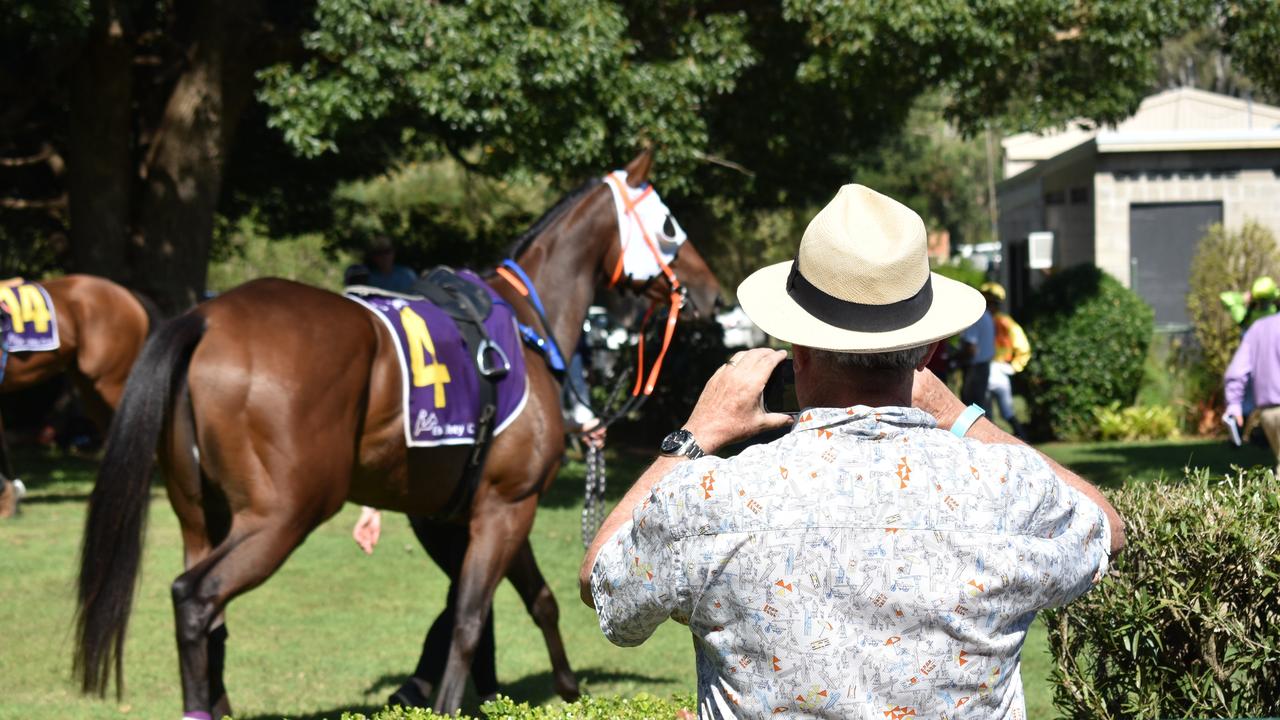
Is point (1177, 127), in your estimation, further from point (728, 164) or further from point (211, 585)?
point (211, 585)

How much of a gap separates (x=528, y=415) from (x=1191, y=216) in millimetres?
16173

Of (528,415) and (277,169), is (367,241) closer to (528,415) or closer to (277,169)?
(277,169)

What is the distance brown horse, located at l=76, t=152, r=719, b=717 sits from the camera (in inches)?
186

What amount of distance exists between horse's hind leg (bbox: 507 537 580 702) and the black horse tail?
70.5 inches

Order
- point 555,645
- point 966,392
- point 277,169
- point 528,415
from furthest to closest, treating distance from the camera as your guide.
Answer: point 277,169
point 966,392
point 555,645
point 528,415

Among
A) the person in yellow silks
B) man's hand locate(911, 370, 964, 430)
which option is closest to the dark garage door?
the person in yellow silks

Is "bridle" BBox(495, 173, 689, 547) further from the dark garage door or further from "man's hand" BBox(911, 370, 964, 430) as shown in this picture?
the dark garage door

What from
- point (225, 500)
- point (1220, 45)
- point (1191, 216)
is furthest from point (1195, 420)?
point (225, 500)

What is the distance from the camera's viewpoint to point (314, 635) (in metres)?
7.66

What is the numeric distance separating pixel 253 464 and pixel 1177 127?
24954 mm

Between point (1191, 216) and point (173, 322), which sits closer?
point (173, 322)

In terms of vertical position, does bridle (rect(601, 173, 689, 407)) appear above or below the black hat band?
below

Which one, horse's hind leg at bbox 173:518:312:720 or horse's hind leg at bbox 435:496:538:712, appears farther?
horse's hind leg at bbox 435:496:538:712

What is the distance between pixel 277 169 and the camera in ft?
56.8
